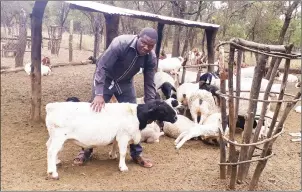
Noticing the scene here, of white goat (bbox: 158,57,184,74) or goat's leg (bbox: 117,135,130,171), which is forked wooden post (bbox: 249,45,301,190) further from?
white goat (bbox: 158,57,184,74)

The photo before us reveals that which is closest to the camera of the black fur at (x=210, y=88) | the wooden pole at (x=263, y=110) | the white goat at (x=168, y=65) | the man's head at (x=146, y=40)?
the wooden pole at (x=263, y=110)

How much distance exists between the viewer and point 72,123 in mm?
4266

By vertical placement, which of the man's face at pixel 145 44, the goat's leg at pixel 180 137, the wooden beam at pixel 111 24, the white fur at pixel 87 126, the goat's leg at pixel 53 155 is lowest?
the goat's leg at pixel 180 137

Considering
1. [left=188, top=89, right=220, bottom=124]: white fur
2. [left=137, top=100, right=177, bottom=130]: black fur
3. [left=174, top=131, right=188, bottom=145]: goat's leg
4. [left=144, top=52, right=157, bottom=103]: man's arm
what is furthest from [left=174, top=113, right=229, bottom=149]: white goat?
[left=137, top=100, right=177, bottom=130]: black fur

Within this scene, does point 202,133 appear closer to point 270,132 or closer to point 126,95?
point 126,95

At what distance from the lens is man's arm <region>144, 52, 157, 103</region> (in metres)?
4.91

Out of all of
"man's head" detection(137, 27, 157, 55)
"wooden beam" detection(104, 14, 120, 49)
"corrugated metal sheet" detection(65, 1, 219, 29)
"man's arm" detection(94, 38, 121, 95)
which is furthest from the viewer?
"wooden beam" detection(104, 14, 120, 49)

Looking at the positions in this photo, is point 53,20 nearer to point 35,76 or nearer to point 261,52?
point 35,76

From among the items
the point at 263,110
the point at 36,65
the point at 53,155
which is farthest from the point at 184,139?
the point at 36,65

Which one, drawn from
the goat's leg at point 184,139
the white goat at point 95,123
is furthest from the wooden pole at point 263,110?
the goat's leg at point 184,139

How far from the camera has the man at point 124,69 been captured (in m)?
4.45

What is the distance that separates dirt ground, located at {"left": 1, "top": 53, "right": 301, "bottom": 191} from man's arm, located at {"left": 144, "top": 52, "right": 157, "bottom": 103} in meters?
1.01

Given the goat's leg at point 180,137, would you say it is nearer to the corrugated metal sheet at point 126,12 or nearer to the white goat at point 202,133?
the white goat at point 202,133

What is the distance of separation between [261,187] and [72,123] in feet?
8.30
